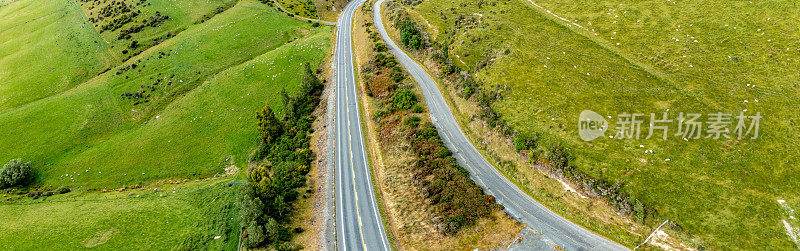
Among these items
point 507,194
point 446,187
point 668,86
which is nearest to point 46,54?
point 446,187

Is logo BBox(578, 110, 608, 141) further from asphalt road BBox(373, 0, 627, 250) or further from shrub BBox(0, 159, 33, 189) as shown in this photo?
shrub BBox(0, 159, 33, 189)

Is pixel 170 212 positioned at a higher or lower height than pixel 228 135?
lower

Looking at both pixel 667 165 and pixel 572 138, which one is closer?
pixel 667 165

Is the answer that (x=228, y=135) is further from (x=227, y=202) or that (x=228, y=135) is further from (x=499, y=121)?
(x=499, y=121)

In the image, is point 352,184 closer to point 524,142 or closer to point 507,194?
point 507,194

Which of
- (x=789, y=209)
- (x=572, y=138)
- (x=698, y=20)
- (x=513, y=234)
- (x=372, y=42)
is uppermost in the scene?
(x=698, y=20)

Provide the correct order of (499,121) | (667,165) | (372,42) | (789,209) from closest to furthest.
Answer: (789,209), (667,165), (499,121), (372,42)

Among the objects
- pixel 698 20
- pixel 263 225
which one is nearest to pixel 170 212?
pixel 263 225
